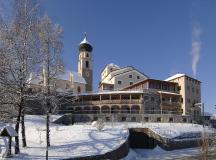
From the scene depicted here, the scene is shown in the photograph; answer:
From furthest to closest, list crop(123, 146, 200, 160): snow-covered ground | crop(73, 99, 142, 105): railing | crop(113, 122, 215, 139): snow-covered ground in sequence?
1. crop(73, 99, 142, 105): railing
2. crop(113, 122, 215, 139): snow-covered ground
3. crop(123, 146, 200, 160): snow-covered ground

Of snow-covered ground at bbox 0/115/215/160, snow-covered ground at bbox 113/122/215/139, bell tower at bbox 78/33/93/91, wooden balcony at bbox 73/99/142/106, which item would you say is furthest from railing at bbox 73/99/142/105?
bell tower at bbox 78/33/93/91

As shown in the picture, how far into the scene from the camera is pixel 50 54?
3095 cm

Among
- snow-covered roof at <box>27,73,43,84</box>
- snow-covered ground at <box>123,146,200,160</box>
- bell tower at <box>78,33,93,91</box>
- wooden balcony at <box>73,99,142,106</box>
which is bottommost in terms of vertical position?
snow-covered ground at <box>123,146,200,160</box>

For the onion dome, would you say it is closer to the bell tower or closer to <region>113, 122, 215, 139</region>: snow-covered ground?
the bell tower

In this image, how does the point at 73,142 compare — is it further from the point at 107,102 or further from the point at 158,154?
the point at 107,102

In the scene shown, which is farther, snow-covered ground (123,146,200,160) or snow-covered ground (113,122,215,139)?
snow-covered ground (113,122,215,139)

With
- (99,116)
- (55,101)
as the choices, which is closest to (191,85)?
(99,116)

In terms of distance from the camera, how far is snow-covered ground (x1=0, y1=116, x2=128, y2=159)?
29359 millimetres

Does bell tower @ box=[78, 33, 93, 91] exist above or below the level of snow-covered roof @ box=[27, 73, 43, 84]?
above

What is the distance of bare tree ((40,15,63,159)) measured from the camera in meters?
30.5

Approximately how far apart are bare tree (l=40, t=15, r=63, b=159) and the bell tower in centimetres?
7444

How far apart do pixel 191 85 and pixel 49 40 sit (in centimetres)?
5744

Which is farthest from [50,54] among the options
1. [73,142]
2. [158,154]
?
[158,154]

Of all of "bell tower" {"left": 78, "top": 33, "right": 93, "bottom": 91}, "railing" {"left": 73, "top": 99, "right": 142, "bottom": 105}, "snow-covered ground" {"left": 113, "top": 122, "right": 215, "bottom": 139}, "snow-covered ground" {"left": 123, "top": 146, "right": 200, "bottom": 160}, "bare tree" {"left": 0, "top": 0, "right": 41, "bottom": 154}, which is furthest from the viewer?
"bell tower" {"left": 78, "top": 33, "right": 93, "bottom": 91}
